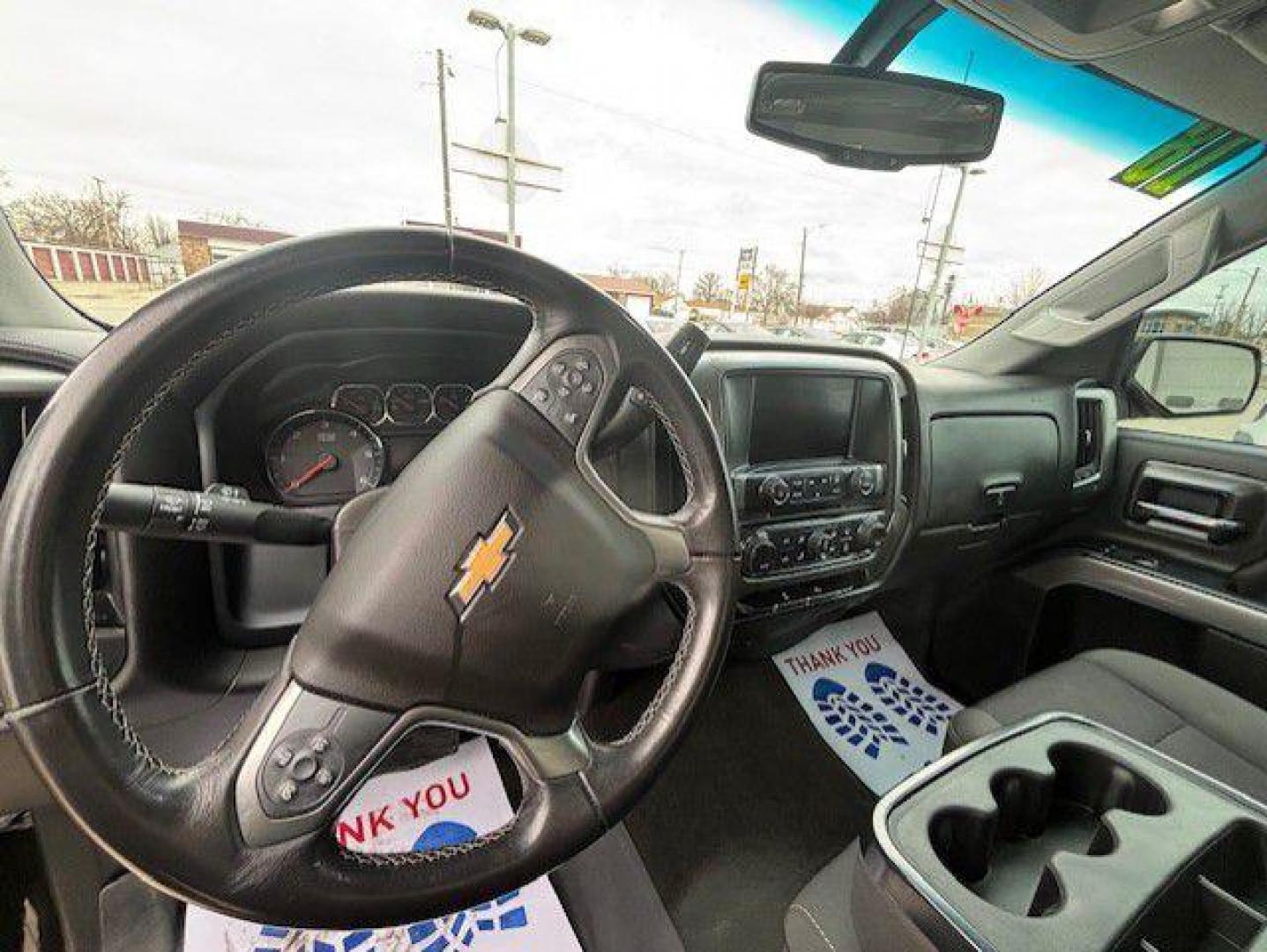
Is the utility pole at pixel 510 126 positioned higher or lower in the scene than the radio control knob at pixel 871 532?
higher

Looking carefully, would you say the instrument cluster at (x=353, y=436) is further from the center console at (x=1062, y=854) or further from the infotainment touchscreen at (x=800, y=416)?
the center console at (x=1062, y=854)

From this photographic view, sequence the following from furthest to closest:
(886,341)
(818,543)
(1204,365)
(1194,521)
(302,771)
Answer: (1204,365), (1194,521), (886,341), (818,543), (302,771)

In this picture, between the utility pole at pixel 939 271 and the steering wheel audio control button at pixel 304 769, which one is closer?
the steering wheel audio control button at pixel 304 769

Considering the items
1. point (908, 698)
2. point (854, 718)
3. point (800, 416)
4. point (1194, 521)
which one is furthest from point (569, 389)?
point (1194, 521)

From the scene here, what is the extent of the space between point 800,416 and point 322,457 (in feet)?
3.48

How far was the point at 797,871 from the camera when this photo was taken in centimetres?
158

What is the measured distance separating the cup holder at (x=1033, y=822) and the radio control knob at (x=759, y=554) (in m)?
0.65

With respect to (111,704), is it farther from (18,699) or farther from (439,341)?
(439,341)

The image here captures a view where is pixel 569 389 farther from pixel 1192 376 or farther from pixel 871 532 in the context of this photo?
pixel 1192 376

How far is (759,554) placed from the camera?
5.00 ft

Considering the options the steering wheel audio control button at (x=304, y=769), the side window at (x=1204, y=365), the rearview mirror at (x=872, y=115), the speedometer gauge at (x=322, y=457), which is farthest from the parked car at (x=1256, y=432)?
the steering wheel audio control button at (x=304, y=769)

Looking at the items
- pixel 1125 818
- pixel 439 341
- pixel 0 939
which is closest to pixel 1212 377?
pixel 1125 818

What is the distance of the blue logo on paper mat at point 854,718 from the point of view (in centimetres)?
200

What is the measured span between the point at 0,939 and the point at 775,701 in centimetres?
185
